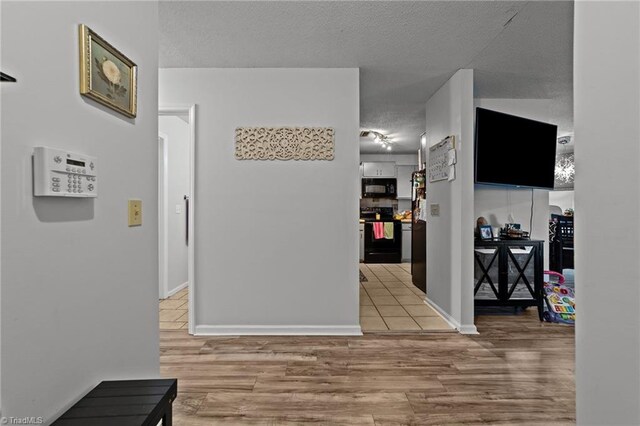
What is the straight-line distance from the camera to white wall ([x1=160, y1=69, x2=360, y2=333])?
9.59ft

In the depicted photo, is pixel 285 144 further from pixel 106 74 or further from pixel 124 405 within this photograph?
pixel 124 405

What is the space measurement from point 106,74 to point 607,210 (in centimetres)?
162

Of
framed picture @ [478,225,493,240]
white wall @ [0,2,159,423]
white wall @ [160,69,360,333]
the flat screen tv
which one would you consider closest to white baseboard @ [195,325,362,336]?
white wall @ [160,69,360,333]

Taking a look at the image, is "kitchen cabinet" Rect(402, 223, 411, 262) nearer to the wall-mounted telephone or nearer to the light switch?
the light switch

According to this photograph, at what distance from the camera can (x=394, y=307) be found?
3721 mm

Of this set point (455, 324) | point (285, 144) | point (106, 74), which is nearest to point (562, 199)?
point (455, 324)

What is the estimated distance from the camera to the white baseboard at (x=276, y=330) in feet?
9.49

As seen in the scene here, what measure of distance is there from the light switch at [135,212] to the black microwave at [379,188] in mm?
6152

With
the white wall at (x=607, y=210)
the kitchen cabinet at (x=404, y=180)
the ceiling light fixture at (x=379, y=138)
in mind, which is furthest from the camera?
the kitchen cabinet at (x=404, y=180)

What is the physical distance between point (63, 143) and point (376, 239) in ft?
20.4

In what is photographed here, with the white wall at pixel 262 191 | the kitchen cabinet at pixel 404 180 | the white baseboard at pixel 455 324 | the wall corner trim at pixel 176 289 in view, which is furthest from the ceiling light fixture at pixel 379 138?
the wall corner trim at pixel 176 289

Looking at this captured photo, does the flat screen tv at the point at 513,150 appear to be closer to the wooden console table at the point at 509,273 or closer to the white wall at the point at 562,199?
the wooden console table at the point at 509,273

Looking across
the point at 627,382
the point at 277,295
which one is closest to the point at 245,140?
the point at 277,295

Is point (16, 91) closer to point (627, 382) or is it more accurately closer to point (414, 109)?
point (627, 382)
